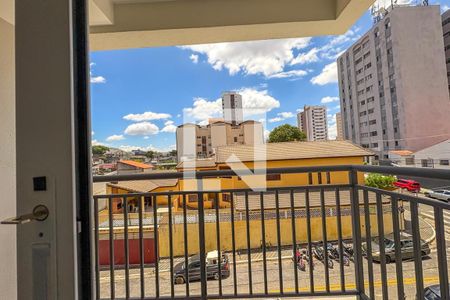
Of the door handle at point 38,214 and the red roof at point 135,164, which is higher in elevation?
the red roof at point 135,164

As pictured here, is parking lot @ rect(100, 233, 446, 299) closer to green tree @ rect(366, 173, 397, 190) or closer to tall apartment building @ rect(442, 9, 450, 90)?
green tree @ rect(366, 173, 397, 190)

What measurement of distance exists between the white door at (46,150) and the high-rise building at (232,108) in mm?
1894

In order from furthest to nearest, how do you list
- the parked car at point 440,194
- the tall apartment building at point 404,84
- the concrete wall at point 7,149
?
the tall apartment building at point 404,84 → the parked car at point 440,194 → the concrete wall at point 7,149

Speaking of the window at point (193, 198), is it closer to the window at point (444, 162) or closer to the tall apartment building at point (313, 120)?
the tall apartment building at point (313, 120)

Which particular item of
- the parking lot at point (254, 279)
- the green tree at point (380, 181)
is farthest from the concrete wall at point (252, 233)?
the green tree at point (380, 181)

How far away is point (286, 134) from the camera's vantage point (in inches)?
91.7

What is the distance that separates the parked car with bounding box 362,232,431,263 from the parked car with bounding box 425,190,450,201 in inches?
10.6

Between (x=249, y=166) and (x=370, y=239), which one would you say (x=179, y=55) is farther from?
(x=370, y=239)

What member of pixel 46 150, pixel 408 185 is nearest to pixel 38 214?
pixel 46 150

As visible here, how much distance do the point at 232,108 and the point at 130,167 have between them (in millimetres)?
1057

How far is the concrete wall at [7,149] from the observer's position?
851 mm

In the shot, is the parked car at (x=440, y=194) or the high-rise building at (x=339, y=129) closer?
the parked car at (x=440, y=194)

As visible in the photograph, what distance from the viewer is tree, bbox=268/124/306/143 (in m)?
2.28

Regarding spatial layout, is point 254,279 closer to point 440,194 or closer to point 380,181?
point 380,181
